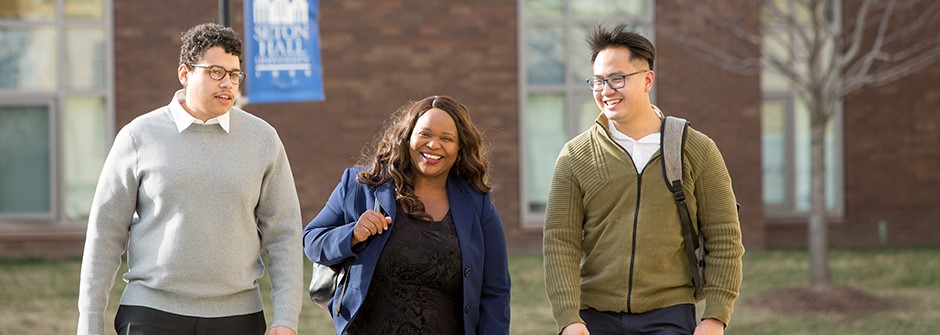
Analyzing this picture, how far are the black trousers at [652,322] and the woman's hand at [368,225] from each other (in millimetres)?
866

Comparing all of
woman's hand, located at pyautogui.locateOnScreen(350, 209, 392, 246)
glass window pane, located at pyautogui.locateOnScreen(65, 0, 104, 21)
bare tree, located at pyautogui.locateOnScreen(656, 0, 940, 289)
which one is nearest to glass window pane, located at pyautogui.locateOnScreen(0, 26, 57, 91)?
glass window pane, located at pyautogui.locateOnScreen(65, 0, 104, 21)

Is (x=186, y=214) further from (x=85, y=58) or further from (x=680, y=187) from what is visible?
(x=85, y=58)

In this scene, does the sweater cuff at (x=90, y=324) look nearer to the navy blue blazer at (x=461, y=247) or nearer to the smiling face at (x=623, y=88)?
the navy blue blazer at (x=461, y=247)

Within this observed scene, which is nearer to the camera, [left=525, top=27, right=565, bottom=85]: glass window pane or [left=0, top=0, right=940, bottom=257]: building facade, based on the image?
[left=0, top=0, right=940, bottom=257]: building facade

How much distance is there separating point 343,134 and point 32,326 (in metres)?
4.47

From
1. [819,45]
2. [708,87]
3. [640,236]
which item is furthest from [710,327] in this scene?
[708,87]

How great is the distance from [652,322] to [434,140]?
991 millimetres

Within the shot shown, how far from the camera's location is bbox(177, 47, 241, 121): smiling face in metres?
4.12

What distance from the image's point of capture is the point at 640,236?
4.33 meters

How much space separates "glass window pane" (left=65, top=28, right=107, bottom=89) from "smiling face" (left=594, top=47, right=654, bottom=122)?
378 inches

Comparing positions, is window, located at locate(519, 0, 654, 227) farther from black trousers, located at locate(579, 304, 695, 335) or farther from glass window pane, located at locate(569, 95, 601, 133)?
black trousers, located at locate(579, 304, 695, 335)

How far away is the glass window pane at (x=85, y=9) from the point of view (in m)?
12.9

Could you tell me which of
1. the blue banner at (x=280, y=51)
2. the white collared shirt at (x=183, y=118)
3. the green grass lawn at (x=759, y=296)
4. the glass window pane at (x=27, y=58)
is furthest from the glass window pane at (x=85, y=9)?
the white collared shirt at (x=183, y=118)

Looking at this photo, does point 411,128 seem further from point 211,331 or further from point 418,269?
point 211,331
